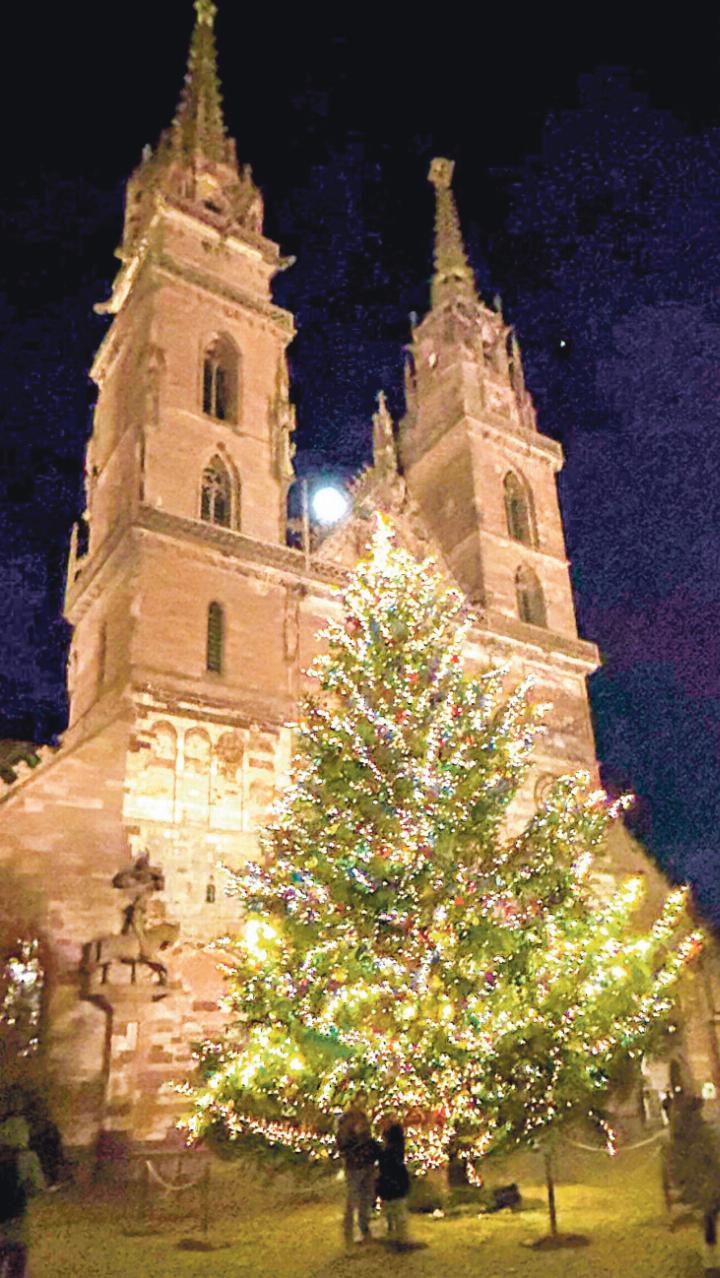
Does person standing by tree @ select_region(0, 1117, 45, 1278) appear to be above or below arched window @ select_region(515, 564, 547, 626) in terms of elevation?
below

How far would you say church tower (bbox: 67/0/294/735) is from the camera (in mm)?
22828

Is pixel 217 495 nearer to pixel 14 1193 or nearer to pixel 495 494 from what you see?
pixel 495 494

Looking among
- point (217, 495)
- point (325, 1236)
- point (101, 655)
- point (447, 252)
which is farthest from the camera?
point (447, 252)

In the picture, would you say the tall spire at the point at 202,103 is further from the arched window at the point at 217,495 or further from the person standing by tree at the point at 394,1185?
the person standing by tree at the point at 394,1185

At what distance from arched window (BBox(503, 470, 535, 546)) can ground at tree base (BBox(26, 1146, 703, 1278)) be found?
72.9 ft

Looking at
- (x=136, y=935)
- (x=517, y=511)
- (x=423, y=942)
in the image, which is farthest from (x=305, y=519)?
(x=423, y=942)

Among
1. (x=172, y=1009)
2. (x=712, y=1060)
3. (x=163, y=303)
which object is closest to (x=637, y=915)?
(x=712, y=1060)

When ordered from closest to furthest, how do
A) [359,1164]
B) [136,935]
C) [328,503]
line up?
[359,1164]
[136,935]
[328,503]

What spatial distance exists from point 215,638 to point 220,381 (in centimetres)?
961

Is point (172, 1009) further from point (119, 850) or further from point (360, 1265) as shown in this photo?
point (360, 1265)

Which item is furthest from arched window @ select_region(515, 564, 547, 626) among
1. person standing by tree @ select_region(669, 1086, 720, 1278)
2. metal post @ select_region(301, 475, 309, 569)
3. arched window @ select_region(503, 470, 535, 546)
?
person standing by tree @ select_region(669, 1086, 720, 1278)

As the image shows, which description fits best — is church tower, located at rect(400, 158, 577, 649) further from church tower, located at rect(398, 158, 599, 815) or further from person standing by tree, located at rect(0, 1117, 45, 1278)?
person standing by tree, located at rect(0, 1117, 45, 1278)

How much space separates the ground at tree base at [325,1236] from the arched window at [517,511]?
2221 centimetres

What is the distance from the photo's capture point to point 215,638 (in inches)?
927
